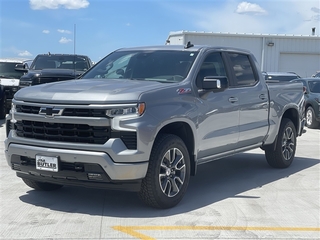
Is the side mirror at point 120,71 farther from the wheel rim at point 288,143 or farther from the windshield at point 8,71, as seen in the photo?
the windshield at point 8,71

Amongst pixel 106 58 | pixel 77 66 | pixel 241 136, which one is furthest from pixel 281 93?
pixel 77 66

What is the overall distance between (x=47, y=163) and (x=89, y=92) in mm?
894

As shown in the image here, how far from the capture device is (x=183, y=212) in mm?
5758

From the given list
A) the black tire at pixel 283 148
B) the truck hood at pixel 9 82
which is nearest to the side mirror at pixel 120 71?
the black tire at pixel 283 148

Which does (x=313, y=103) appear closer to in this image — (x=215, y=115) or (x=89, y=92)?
(x=215, y=115)

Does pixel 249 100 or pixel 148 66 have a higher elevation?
pixel 148 66

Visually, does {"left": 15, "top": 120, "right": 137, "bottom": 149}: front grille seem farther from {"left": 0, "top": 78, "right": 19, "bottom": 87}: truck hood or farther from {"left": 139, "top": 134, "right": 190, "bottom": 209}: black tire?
{"left": 0, "top": 78, "right": 19, "bottom": 87}: truck hood

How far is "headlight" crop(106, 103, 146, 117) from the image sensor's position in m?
5.29

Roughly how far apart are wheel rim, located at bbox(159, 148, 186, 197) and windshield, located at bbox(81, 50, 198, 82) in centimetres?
100

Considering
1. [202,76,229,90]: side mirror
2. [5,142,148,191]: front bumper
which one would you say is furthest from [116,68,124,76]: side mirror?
[5,142,148,191]: front bumper

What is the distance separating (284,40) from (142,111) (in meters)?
32.9

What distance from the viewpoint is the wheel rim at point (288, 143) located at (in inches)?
335

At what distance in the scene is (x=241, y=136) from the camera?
282 inches

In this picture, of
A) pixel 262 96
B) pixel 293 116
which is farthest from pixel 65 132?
pixel 293 116
